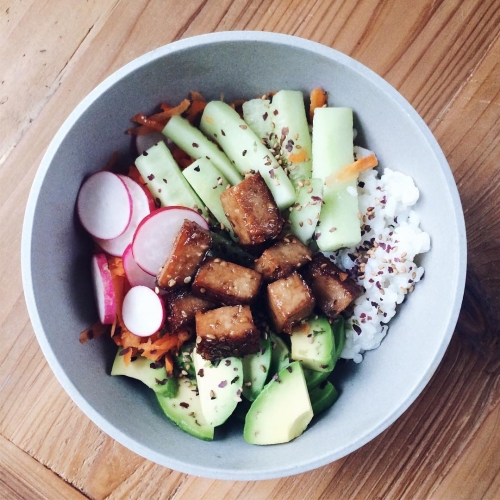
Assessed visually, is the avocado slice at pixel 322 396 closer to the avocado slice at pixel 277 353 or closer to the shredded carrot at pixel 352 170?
the avocado slice at pixel 277 353

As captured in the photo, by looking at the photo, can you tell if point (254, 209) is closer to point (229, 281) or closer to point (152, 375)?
point (229, 281)

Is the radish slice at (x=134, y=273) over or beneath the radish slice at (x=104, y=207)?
beneath

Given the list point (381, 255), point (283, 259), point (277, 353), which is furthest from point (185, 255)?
point (381, 255)

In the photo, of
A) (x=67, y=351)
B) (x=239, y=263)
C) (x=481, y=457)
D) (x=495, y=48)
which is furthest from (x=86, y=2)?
(x=481, y=457)

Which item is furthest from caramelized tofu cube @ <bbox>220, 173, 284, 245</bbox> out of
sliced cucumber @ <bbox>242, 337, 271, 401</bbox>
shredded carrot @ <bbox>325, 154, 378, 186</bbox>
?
sliced cucumber @ <bbox>242, 337, 271, 401</bbox>

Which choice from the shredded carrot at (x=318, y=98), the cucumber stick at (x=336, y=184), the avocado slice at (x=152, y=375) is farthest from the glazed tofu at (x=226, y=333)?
the shredded carrot at (x=318, y=98)
